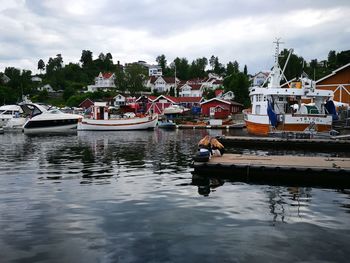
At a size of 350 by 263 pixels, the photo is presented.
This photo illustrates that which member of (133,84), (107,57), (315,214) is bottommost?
(315,214)

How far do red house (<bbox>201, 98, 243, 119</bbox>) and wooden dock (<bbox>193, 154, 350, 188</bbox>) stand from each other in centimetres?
4978

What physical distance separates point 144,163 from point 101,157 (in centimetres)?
396

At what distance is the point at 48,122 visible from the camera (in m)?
50.1

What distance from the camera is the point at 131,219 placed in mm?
10305

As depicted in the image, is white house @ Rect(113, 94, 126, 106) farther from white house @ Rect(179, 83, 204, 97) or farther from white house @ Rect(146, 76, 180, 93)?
white house @ Rect(146, 76, 180, 93)

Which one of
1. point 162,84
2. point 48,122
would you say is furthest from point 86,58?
point 48,122

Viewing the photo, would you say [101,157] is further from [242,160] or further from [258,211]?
[258,211]

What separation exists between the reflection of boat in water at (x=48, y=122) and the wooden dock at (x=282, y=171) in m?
38.1

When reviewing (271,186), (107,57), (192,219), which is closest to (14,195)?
(192,219)

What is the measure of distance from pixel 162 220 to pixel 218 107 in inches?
2367

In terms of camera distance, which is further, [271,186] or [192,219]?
[271,186]

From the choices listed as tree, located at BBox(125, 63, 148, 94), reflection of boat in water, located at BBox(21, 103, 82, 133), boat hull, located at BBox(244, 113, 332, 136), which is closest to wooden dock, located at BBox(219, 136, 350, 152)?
boat hull, located at BBox(244, 113, 332, 136)

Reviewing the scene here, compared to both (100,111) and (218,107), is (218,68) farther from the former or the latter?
(100,111)

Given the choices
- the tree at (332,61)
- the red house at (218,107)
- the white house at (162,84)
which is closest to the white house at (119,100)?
the white house at (162,84)
